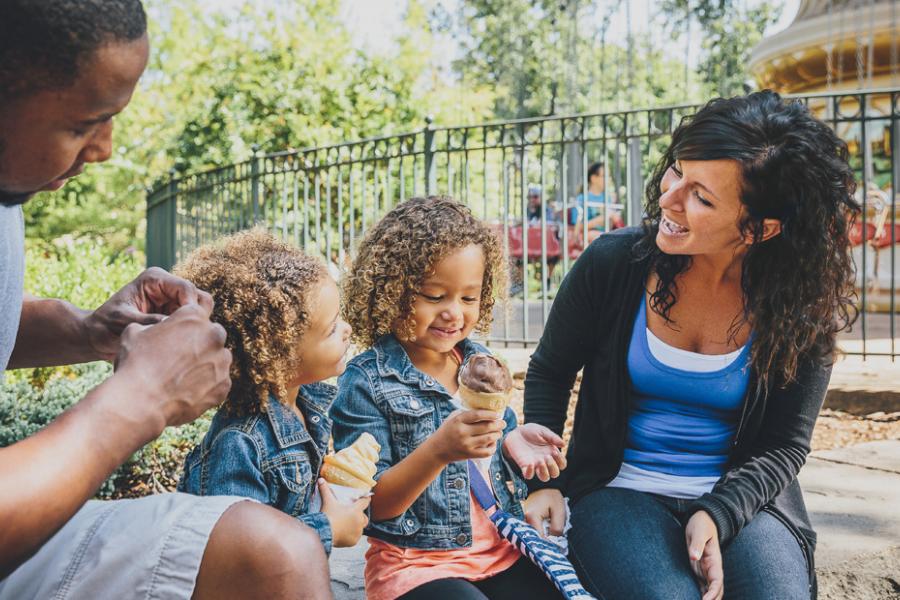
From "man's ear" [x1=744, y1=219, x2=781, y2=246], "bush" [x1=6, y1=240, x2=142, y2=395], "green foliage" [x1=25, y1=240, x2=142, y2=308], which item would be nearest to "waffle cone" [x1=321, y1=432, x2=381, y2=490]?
"man's ear" [x1=744, y1=219, x2=781, y2=246]

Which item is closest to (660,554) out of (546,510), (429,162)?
(546,510)

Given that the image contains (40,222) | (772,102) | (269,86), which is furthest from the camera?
(40,222)

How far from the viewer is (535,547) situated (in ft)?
7.16

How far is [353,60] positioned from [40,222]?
6.05 meters

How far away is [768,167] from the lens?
93.5 inches

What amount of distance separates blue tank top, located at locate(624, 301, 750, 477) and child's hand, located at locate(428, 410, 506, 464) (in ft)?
2.02

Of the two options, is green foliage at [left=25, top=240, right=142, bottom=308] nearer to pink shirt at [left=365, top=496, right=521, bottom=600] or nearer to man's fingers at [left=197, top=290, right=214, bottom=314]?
pink shirt at [left=365, top=496, right=521, bottom=600]

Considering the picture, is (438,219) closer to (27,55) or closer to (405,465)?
(405,465)

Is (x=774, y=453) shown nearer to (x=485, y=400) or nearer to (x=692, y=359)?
(x=692, y=359)

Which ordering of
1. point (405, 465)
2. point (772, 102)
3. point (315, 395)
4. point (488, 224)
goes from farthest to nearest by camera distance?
point (488, 224) → point (772, 102) → point (315, 395) → point (405, 465)

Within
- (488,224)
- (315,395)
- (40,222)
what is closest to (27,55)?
(315,395)

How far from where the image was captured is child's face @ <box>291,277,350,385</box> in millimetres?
2137

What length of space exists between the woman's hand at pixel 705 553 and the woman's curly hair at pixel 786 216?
0.44 m

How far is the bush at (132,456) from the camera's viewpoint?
12.4ft
